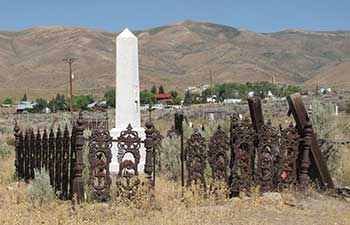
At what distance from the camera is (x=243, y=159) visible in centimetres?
1033

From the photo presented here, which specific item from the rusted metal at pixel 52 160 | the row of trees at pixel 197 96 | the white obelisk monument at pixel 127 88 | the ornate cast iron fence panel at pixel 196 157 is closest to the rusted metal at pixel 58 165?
the rusted metal at pixel 52 160

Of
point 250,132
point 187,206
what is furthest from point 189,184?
point 250,132

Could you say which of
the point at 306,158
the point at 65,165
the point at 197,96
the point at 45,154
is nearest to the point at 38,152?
the point at 45,154

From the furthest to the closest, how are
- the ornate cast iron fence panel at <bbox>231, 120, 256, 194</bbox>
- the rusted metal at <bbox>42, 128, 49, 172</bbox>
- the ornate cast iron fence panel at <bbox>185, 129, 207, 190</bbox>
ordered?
the rusted metal at <bbox>42, 128, 49, 172</bbox> → the ornate cast iron fence panel at <bbox>185, 129, 207, 190</bbox> → the ornate cast iron fence panel at <bbox>231, 120, 256, 194</bbox>

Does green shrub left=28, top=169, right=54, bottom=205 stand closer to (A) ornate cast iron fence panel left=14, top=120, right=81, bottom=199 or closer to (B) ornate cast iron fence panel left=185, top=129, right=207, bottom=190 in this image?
(A) ornate cast iron fence panel left=14, top=120, right=81, bottom=199

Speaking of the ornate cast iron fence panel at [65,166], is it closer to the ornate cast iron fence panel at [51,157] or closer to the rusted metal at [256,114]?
the ornate cast iron fence panel at [51,157]

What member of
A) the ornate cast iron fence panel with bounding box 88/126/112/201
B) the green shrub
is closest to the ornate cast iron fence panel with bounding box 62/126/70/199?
the green shrub

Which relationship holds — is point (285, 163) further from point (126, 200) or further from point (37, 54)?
point (37, 54)

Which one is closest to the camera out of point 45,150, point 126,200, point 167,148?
point 126,200

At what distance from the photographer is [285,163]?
1064cm

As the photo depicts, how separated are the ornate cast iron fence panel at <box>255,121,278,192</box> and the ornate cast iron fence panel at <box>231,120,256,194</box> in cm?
13

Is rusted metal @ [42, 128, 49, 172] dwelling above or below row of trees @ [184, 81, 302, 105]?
below

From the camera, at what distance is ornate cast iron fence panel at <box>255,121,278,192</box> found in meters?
10.4

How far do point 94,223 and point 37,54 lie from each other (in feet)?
635
